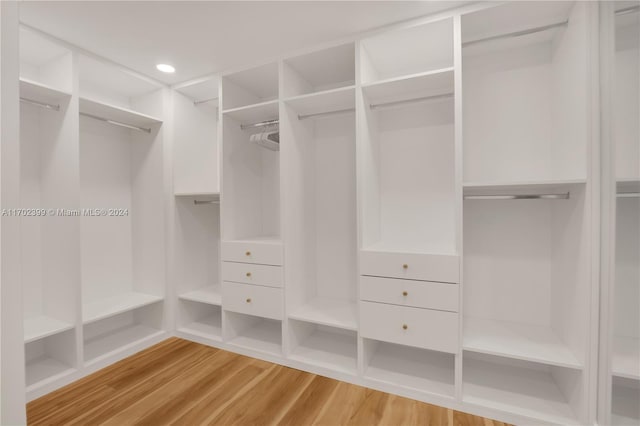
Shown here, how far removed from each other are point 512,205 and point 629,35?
102 cm

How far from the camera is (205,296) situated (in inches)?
106

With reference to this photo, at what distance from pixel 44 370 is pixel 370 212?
8.40 ft

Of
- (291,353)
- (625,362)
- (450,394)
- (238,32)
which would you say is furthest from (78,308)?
(625,362)

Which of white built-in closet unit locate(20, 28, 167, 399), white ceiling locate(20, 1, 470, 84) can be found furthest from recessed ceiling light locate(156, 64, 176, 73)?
white built-in closet unit locate(20, 28, 167, 399)

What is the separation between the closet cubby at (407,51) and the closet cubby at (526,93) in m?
0.14

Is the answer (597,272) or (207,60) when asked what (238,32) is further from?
(597,272)

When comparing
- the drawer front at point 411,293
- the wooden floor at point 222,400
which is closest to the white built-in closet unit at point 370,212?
the drawer front at point 411,293

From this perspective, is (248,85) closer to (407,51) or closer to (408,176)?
(407,51)

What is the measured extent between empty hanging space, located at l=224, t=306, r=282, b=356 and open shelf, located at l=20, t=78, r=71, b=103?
200 cm

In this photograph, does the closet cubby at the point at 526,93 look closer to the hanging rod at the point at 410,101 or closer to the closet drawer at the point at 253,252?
the hanging rod at the point at 410,101

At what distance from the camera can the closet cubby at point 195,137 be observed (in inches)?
107

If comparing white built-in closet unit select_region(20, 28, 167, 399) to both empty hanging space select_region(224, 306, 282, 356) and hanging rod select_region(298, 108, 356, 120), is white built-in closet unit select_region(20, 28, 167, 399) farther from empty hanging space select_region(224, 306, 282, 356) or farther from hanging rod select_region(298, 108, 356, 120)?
hanging rod select_region(298, 108, 356, 120)

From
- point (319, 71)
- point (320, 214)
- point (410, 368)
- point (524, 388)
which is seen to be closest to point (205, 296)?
point (320, 214)

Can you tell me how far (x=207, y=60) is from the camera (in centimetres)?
232
